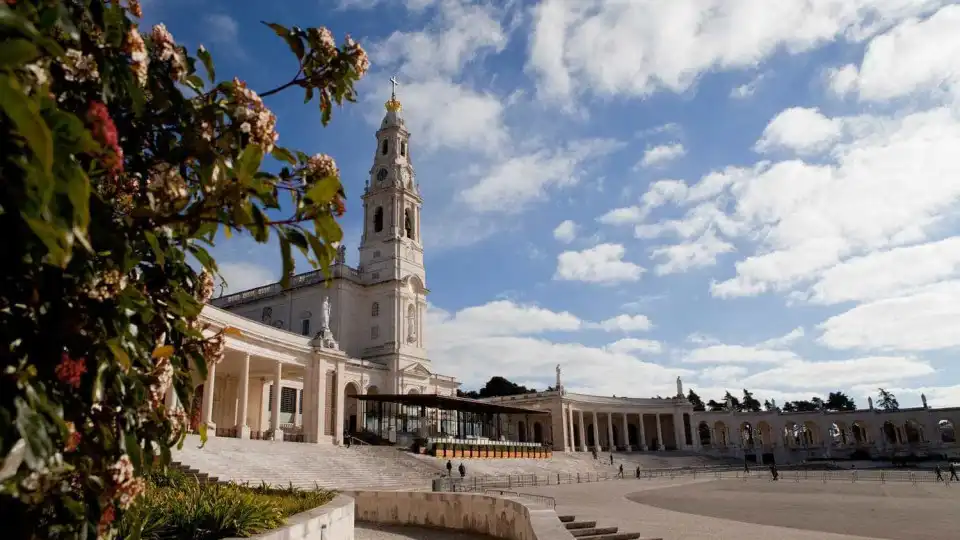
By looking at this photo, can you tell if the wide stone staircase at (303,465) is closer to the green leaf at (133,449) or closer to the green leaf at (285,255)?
the green leaf at (133,449)

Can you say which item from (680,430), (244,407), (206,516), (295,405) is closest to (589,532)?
(206,516)

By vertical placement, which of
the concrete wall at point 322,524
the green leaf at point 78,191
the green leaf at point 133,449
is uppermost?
the green leaf at point 78,191

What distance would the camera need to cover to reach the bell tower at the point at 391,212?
60.1 m

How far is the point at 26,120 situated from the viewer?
2053mm

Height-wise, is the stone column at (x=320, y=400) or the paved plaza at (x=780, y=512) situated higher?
the stone column at (x=320, y=400)

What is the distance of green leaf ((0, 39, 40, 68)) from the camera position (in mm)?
2129

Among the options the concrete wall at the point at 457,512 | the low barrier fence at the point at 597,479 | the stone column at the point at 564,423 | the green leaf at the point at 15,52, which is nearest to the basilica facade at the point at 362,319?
the low barrier fence at the point at 597,479

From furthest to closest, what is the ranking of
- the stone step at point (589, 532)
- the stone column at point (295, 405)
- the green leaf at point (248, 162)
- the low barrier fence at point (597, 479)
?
the stone column at point (295, 405), the low barrier fence at point (597, 479), the stone step at point (589, 532), the green leaf at point (248, 162)

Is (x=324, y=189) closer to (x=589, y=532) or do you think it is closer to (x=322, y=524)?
(x=322, y=524)

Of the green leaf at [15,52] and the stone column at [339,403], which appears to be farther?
the stone column at [339,403]

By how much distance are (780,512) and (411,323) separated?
42199mm

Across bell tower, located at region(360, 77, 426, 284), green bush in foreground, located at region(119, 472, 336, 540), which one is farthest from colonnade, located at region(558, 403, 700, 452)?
green bush in foreground, located at region(119, 472, 336, 540)

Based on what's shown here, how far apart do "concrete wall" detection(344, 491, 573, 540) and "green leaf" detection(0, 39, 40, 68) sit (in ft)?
32.5

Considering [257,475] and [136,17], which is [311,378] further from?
[136,17]
